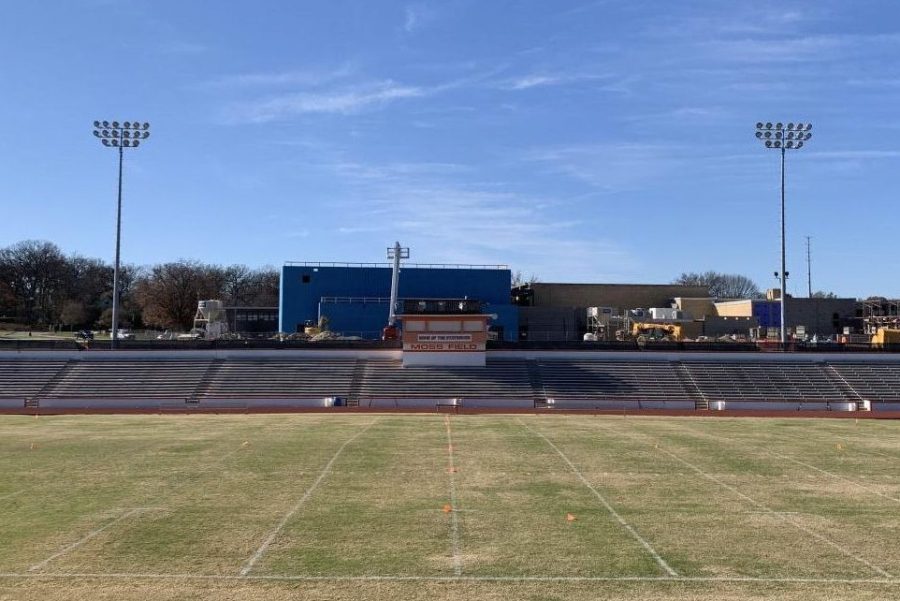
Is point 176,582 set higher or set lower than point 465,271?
lower

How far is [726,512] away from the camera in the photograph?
629 inches

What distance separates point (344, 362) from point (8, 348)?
23.4m

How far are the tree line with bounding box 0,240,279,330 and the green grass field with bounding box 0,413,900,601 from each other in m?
81.5

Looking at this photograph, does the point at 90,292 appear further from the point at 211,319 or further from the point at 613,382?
the point at 613,382

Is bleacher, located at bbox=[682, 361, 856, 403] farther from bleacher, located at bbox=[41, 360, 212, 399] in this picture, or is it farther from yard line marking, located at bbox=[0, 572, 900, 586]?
yard line marking, located at bbox=[0, 572, 900, 586]

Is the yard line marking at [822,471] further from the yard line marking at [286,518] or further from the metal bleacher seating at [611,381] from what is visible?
the metal bleacher seating at [611,381]

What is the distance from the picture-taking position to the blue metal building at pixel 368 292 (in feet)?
260

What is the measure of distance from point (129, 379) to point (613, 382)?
3135 centimetres

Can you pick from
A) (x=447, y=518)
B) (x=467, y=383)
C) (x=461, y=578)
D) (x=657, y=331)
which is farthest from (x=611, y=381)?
(x=461, y=578)

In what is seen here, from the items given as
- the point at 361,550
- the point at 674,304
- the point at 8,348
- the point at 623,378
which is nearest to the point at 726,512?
the point at 361,550

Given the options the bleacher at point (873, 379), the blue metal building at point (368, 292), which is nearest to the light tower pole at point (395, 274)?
the blue metal building at point (368, 292)

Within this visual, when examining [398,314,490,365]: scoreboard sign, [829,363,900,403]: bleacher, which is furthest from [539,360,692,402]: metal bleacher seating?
[829,363,900,403]: bleacher

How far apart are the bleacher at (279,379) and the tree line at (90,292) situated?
5761 centimetres

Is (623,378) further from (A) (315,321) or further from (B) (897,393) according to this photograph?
(A) (315,321)
